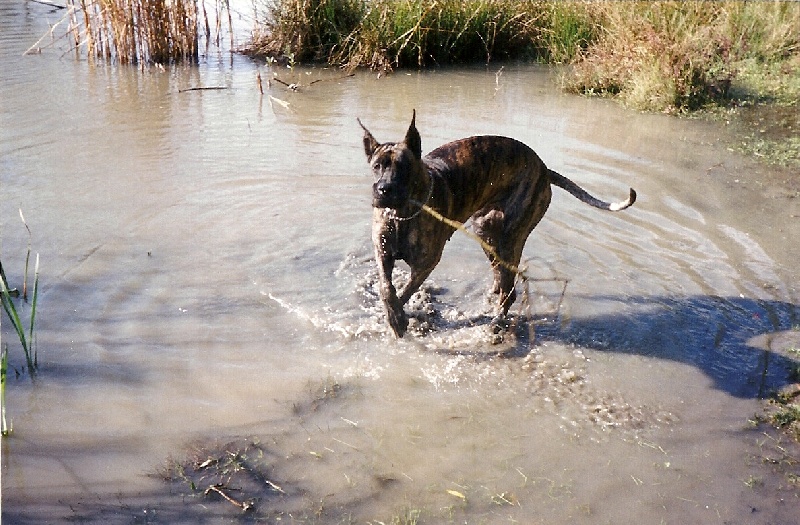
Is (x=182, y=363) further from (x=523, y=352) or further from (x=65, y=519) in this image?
(x=523, y=352)

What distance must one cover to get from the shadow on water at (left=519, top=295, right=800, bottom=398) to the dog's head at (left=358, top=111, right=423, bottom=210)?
160 centimetres

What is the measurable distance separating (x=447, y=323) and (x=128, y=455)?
239cm

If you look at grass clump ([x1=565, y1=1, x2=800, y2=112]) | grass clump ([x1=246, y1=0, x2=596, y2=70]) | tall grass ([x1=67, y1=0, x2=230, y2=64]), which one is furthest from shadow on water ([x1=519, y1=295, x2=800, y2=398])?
tall grass ([x1=67, y1=0, x2=230, y2=64])

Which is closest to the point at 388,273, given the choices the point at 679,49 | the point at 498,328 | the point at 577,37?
the point at 498,328

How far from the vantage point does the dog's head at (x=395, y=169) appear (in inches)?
163

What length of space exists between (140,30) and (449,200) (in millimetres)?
8563

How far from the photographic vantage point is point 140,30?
11477 mm

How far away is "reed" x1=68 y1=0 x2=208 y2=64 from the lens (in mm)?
11133

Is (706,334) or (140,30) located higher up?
(140,30)

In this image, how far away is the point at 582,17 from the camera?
1290 cm

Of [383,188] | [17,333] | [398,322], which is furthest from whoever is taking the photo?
[398,322]

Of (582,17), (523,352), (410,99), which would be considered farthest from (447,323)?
(582,17)

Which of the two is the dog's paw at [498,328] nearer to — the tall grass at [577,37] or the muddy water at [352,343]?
the muddy water at [352,343]

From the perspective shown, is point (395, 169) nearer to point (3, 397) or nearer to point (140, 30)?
point (3, 397)
